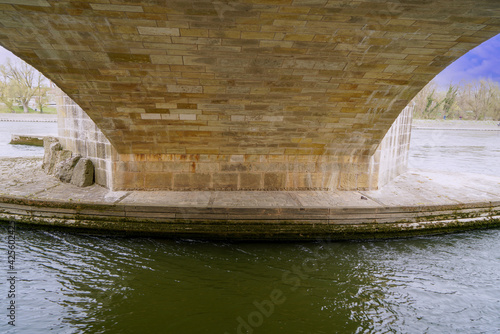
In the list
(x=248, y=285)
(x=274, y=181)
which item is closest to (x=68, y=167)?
(x=274, y=181)

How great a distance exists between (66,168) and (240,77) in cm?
443

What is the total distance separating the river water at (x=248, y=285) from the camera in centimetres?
310

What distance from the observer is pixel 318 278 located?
155 inches

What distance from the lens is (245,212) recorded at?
16.3ft

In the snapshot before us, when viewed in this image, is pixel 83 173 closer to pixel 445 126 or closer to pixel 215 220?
pixel 215 220

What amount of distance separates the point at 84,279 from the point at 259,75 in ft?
11.8

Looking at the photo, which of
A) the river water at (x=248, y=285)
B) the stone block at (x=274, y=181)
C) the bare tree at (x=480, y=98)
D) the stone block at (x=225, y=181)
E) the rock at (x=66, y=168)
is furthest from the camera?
the bare tree at (x=480, y=98)

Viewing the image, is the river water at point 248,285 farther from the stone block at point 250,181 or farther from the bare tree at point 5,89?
the bare tree at point 5,89

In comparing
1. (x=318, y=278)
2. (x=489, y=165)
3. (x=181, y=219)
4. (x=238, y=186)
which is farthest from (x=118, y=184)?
(x=489, y=165)

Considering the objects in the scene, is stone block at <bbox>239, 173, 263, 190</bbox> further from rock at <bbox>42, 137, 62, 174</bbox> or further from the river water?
rock at <bbox>42, 137, 62, 174</bbox>

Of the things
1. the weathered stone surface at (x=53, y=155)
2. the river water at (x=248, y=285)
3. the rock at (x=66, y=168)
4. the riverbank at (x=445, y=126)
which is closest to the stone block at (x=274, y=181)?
Result: the river water at (x=248, y=285)

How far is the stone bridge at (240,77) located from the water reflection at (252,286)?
171 cm

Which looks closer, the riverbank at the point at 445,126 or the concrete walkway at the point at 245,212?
the concrete walkway at the point at 245,212

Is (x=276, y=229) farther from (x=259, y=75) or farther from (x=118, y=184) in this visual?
(x=118, y=184)
